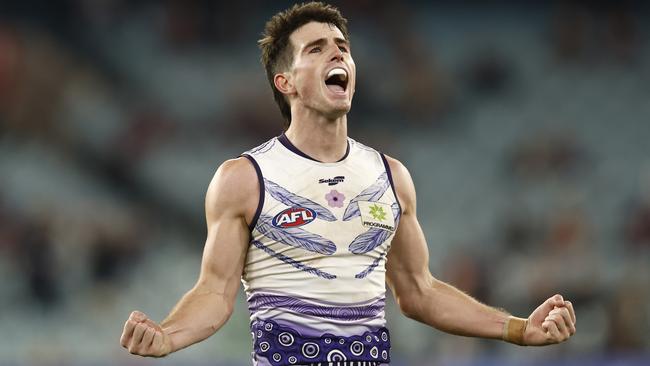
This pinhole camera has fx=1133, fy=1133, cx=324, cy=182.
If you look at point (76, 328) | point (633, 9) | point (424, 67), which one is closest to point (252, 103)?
point (424, 67)

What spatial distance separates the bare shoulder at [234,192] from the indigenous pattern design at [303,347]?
18.8 inches

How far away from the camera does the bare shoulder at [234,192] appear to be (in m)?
4.65

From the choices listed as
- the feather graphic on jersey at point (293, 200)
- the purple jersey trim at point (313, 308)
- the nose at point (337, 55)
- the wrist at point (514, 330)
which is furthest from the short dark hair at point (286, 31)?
the wrist at point (514, 330)

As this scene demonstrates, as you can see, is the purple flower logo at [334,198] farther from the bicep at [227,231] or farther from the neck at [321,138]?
the bicep at [227,231]

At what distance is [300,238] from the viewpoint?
464 cm

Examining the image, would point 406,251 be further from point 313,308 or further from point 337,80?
point 337,80

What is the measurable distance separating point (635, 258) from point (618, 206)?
102cm

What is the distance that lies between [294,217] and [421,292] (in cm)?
76

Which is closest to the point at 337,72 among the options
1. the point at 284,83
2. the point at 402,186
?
the point at 284,83

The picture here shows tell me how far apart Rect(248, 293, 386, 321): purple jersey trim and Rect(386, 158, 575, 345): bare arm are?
0.41 metres

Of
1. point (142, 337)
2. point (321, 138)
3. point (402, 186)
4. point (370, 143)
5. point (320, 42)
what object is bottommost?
point (142, 337)

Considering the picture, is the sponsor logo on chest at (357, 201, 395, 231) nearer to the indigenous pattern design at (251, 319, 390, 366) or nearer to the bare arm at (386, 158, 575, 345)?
the bare arm at (386, 158, 575, 345)

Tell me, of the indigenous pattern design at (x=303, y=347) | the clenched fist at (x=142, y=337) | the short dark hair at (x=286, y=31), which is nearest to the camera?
the clenched fist at (x=142, y=337)

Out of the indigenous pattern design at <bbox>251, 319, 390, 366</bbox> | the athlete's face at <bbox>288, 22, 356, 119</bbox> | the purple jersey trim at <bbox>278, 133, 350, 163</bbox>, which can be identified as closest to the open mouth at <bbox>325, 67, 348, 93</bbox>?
the athlete's face at <bbox>288, 22, 356, 119</bbox>
